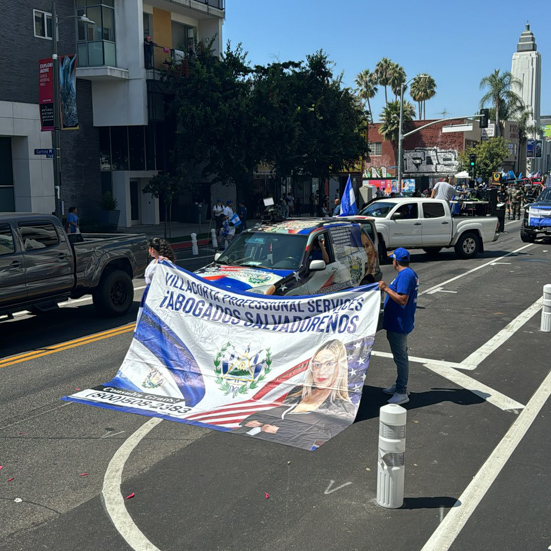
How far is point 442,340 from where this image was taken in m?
11.2

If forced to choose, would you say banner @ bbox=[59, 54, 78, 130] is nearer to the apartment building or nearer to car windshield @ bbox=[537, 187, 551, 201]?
the apartment building

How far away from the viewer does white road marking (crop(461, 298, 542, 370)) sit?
9.80 m

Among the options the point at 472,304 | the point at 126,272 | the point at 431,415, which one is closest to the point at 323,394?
the point at 431,415

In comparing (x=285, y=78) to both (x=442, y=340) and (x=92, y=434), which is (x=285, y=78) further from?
(x=92, y=434)

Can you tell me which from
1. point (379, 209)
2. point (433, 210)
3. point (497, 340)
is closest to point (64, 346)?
point (497, 340)

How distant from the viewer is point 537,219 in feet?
86.3

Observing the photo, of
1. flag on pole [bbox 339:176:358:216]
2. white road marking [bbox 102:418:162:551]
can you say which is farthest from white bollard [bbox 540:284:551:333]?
white road marking [bbox 102:418:162:551]

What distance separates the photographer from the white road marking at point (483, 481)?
4906 millimetres

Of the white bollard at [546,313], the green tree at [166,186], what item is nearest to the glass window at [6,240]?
the white bollard at [546,313]

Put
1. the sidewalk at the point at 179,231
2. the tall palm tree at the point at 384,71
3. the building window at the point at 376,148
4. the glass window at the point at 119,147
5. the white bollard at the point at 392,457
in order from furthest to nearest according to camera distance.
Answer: the tall palm tree at the point at 384,71 < the building window at the point at 376,148 < the glass window at the point at 119,147 < the sidewalk at the point at 179,231 < the white bollard at the point at 392,457

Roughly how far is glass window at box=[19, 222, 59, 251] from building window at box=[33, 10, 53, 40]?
2055 cm

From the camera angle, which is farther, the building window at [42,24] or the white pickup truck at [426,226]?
the building window at [42,24]

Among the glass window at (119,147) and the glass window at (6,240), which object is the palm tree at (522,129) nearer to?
the glass window at (119,147)

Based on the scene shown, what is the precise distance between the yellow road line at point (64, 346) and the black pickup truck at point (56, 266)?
0.86 meters
